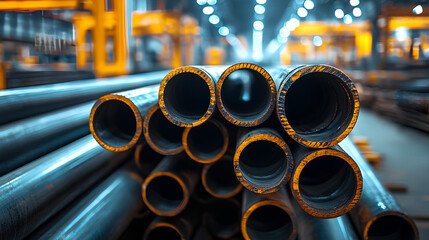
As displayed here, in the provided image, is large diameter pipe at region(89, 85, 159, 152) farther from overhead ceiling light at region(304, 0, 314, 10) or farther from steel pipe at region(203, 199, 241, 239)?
overhead ceiling light at region(304, 0, 314, 10)

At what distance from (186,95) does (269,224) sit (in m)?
0.72

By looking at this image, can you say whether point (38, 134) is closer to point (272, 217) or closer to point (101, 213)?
point (101, 213)

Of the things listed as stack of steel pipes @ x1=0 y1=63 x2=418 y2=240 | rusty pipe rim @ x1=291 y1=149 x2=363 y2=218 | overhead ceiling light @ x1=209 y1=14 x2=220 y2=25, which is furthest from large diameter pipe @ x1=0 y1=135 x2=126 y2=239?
overhead ceiling light @ x1=209 y1=14 x2=220 y2=25

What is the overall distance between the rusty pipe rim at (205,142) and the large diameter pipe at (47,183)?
0.52 meters

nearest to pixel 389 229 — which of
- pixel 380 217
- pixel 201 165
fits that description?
pixel 380 217

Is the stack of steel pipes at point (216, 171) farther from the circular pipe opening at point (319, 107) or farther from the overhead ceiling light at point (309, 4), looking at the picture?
the overhead ceiling light at point (309, 4)

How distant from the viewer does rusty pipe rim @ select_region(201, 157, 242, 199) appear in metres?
1.35

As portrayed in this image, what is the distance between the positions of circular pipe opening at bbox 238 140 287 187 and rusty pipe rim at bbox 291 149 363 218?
8cm

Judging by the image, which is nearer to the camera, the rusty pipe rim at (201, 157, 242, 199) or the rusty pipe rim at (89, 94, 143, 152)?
the rusty pipe rim at (89, 94, 143, 152)

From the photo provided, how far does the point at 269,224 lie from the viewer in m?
1.27

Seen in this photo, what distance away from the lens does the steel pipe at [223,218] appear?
1597 mm

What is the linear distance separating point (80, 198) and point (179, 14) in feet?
17.3

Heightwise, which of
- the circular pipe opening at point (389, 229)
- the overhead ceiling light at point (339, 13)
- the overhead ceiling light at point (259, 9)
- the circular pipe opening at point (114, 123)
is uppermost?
the overhead ceiling light at point (259, 9)

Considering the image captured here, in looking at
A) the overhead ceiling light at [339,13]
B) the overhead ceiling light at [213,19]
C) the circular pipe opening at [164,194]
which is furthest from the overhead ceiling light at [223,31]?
the circular pipe opening at [164,194]
